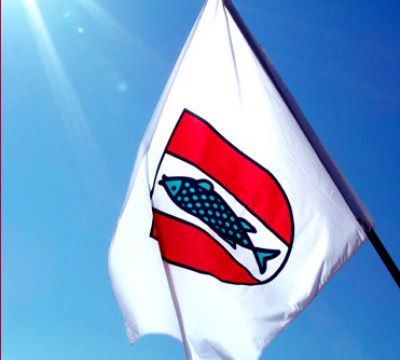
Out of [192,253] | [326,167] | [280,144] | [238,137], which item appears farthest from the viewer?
[192,253]

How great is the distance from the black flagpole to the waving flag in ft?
0.05

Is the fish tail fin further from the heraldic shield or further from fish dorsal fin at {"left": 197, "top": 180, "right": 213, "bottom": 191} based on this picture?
fish dorsal fin at {"left": 197, "top": 180, "right": 213, "bottom": 191}

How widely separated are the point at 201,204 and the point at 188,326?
1684 mm

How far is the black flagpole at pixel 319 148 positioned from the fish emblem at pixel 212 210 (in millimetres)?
1299

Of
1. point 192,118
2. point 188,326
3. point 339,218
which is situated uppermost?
point 192,118

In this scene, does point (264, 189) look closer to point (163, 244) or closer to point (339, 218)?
point (339, 218)

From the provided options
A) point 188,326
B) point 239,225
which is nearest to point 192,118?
point 239,225

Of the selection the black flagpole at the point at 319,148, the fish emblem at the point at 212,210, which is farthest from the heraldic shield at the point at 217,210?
the black flagpole at the point at 319,148

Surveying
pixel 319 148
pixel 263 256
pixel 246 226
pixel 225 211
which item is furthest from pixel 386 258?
pixel 225 211

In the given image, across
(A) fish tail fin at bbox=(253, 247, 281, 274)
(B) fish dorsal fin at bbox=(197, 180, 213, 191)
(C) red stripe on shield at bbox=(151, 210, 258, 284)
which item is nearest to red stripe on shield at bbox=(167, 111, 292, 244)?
(B) fish dorsal fin at bbox=(197, 180, 213, 191)

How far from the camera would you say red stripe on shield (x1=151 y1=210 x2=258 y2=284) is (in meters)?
5.67

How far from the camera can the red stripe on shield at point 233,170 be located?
5.26m

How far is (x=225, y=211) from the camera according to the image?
567 centimetres

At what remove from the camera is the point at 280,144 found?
16.9 ft
